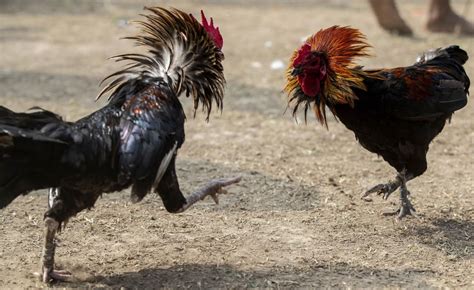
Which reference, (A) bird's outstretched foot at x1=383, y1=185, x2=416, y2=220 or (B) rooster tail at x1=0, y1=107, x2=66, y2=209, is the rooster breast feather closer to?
(A) bird's outstretched foot at x1=383, y1=185, x2=416, y2=220

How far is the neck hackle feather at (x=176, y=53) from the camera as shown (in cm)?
504

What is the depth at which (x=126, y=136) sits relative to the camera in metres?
4.39

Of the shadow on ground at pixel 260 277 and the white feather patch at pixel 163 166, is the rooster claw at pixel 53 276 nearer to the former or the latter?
the shadow on ground at pixel 260 277

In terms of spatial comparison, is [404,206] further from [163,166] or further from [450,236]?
[163,166]

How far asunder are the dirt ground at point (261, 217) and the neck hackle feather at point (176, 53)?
3.73 ft

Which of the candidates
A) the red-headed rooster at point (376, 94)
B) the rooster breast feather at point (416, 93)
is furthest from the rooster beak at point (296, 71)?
the rooster breast feather at point (416, 93)

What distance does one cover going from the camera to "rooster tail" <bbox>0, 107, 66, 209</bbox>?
13.4 ft

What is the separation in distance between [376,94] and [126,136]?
2053 millimetres

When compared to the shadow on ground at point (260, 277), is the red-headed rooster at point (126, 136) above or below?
above

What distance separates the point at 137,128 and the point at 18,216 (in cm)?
197

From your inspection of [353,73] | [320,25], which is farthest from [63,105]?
[320,25]

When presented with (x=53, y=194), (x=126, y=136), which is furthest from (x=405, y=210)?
(x=53, y=194)

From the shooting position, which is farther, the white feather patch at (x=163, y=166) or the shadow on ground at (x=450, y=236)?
the shadow on ground at (x=450, y=236)

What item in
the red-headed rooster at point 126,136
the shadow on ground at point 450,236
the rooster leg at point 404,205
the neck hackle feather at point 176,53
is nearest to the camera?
the red-headed rooster at point 126,136
